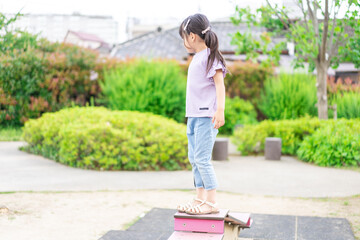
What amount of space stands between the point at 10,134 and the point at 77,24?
31.9 meters

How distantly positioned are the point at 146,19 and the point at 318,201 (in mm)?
48806

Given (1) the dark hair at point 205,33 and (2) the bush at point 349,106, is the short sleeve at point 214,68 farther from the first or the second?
(2) the bush at point 349,106

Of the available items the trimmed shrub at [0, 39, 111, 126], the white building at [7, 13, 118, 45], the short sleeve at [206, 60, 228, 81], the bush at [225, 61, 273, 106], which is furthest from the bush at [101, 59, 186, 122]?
the white building at [7, 13, 118, 45]

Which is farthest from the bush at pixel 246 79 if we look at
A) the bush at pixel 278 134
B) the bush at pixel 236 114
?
the bush at pixel 278 134

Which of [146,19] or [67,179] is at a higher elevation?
[146,19]

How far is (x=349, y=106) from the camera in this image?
34.0 ft

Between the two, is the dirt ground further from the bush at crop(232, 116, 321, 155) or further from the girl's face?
the bush at crop(232, 116, 321, 155)

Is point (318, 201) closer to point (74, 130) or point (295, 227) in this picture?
point (295, 227)

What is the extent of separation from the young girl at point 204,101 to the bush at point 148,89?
7.55 meters

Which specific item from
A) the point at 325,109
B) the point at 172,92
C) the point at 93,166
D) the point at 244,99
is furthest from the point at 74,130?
the point at 244,99

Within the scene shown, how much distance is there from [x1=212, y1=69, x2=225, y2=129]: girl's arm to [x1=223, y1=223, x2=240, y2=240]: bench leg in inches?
32.4

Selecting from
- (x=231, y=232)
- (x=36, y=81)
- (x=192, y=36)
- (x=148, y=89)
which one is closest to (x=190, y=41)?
(x=192, y=36)

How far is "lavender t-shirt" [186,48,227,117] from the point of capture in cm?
345

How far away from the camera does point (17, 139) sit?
10711 millimetres
